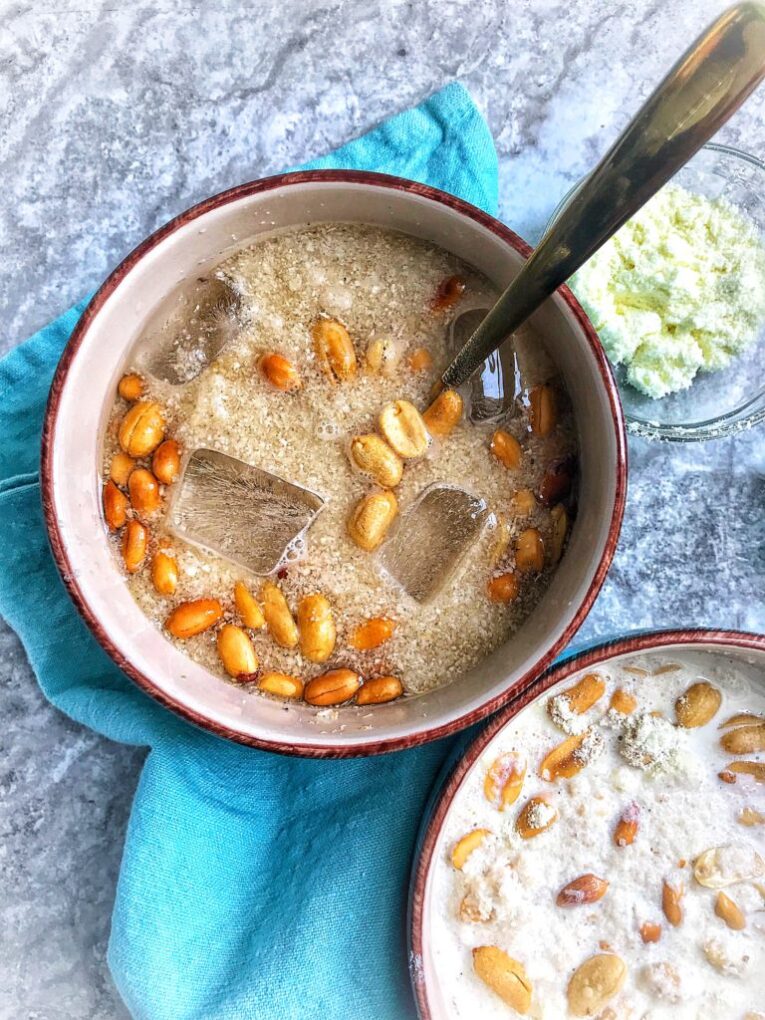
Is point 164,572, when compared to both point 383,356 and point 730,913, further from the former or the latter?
point 730,913

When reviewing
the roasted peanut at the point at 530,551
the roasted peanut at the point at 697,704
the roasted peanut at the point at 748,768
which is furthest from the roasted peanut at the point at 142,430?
the roasted peanut at the point at 748,768

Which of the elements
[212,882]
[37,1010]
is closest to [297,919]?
[212,882]

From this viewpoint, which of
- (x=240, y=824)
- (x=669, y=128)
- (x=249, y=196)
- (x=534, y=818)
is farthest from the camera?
(x=240, y=824)

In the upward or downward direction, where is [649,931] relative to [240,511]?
downward

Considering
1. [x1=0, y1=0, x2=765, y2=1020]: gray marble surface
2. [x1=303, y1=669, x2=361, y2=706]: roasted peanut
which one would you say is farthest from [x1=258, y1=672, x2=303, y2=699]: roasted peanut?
[x1=0, y1=0, x2=765, y2=1020]: gray marble surface

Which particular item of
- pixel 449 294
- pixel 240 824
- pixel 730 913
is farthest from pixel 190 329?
pixel 730 913

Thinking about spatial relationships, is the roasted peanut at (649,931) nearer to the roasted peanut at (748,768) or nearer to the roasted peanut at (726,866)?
the roasted peanut at (726,866)

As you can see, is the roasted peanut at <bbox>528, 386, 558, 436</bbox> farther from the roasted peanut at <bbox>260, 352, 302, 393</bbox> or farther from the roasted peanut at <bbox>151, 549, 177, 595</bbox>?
the roasted peanut at <bbox>151, 549, 177, 595</bbox>
